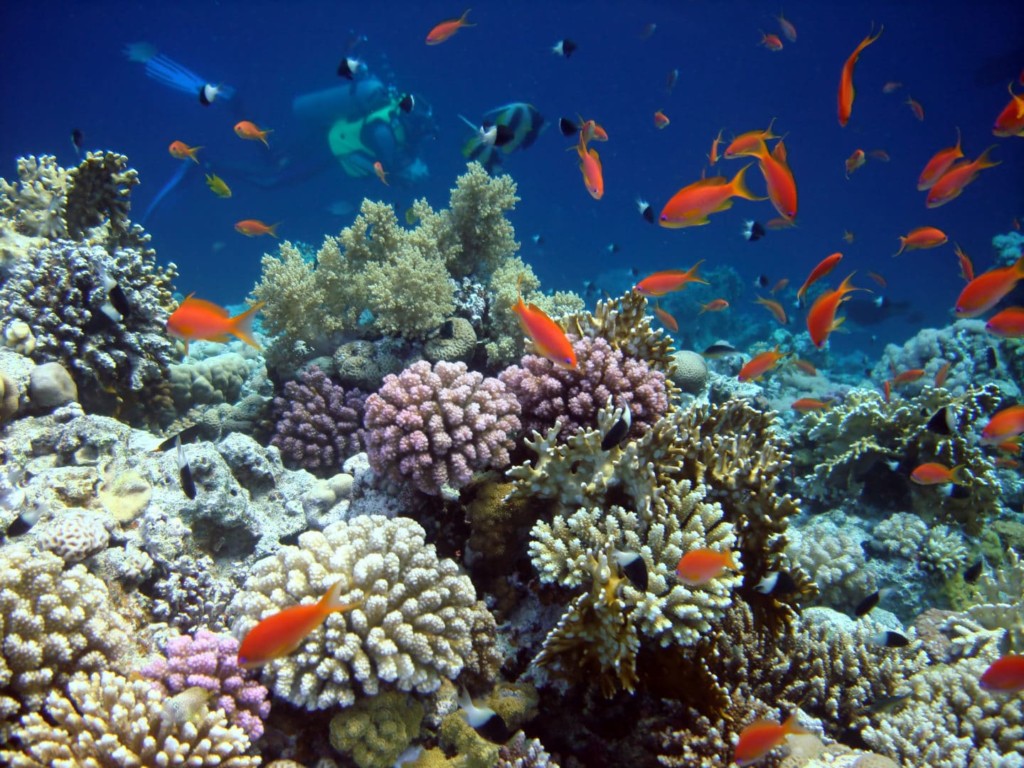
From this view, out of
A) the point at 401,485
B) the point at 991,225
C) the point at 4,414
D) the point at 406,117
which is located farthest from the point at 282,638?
the point at 991,225

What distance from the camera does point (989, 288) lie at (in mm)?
4602

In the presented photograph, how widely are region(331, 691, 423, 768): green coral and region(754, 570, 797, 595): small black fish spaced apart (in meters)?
2.35

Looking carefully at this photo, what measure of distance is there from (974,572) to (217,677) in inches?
262

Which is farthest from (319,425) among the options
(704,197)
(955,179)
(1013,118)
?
(1013,118)

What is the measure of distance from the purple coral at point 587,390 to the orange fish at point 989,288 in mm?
3052

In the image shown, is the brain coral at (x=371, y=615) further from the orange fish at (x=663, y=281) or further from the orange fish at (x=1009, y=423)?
the orange fish at (x=1009, y=423)

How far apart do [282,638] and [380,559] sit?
838 millimetres

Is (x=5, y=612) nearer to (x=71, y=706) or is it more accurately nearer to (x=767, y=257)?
(x=71, y=706)

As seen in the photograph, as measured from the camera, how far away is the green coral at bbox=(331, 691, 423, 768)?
104 inches

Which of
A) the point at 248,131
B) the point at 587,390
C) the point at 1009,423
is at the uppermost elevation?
the point at 248,131

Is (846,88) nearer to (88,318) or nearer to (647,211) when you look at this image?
(647,211)

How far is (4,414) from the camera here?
4293 mm

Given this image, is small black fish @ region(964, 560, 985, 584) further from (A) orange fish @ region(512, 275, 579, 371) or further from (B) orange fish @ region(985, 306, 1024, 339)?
(A) orange fish @ region(512, 275, 579, 371)

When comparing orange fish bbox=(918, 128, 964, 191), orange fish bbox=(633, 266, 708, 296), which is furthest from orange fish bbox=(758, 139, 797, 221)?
→ orange fish bbox=(918, 128, 964, 191)
